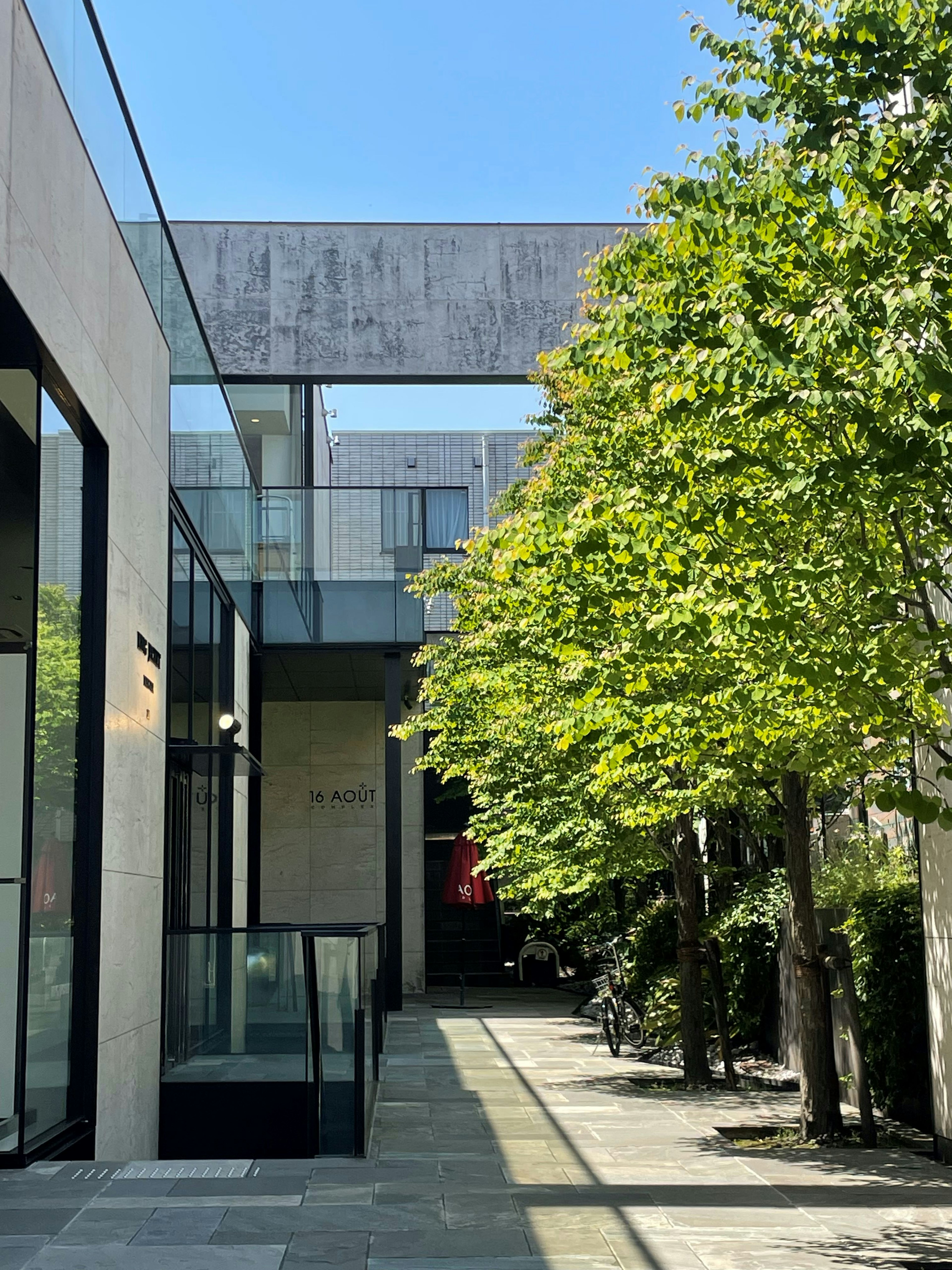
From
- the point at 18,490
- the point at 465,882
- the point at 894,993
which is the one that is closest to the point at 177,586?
the point at 18,490

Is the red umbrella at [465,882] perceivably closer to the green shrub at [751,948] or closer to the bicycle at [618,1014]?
the bicycle at [618,1014]

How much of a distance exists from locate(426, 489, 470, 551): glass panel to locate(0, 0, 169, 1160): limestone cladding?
940 cm

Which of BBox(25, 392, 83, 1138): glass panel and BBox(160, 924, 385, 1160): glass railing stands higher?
BBox(25, 392, 83, 1138): glass panel

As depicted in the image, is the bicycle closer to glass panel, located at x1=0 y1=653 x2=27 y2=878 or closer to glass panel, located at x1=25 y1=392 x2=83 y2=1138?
glass panel, located at x1=25 y1=392 x2=83 y2=1138

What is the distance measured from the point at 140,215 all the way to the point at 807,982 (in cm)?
844

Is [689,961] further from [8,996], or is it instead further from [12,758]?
[12,758]

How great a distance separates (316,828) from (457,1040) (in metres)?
9.37

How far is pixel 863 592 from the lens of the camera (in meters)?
6.78

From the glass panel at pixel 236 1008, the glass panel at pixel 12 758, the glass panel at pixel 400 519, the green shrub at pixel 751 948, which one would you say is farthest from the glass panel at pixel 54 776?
the glass panel at pixel 400 519

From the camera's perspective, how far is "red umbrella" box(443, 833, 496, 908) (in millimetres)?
25203

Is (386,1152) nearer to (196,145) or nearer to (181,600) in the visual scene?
(181,600)

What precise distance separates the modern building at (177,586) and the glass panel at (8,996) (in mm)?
18

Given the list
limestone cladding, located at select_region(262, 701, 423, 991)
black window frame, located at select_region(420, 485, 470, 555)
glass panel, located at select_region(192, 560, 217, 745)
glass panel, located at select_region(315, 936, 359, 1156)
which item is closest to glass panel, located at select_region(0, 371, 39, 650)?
glass panel, located at select_region(315, 936, 359, 1156)

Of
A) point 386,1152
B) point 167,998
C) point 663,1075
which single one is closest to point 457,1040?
→ point 663,1075
